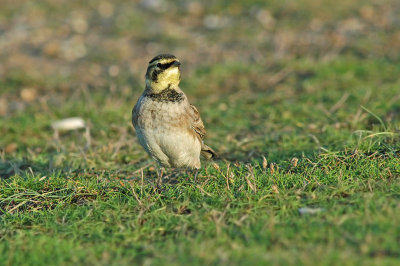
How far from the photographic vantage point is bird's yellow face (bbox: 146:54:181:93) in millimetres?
5109

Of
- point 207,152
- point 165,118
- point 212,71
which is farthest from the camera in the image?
point 212,71

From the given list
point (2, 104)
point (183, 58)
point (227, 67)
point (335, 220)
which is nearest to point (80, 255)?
point (335, 220)

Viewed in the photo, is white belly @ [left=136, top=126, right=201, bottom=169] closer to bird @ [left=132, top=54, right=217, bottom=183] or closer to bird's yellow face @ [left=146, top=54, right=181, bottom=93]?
bird @ [left=132, top=54, right=217, bottom=183]

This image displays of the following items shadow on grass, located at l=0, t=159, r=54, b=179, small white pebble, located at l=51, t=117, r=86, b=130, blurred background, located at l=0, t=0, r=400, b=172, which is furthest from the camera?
small white pebble, located at l=51, t=117, r=86, b=130

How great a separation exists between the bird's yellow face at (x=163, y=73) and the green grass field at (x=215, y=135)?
0.97m

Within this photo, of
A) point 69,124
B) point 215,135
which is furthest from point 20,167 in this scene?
point 215,135

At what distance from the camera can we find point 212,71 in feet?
32.1

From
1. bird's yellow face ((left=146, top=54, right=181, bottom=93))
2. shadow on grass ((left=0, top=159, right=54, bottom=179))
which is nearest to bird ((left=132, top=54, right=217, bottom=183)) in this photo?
bird's yellow face ((left=146, top=54, right=181, bottom=93))

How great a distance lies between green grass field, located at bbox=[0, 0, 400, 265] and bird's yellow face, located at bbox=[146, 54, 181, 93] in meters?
0.97

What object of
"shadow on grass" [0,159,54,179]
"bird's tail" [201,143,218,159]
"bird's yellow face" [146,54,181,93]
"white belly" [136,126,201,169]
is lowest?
"shadow on grass" [0,159,54,179]

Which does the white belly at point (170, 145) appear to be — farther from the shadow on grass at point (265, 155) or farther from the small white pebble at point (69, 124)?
the small white pebble at point (69, 124)

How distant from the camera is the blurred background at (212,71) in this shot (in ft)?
22.2

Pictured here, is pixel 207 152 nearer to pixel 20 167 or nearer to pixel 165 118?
pixel 165 118

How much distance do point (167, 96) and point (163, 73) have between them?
23 cm
